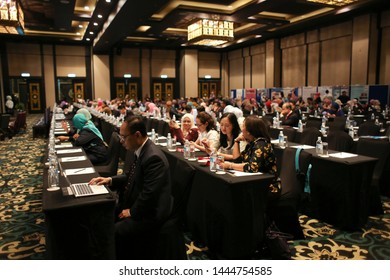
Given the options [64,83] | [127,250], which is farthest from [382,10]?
[64,83]

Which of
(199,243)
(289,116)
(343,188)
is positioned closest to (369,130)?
(289,116)

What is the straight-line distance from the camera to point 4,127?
1086cm

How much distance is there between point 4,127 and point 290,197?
10171 millimetres

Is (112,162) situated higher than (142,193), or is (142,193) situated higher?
(142,193)

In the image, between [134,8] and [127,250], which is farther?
[134,8]

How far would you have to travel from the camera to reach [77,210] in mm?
2311

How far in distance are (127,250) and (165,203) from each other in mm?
475

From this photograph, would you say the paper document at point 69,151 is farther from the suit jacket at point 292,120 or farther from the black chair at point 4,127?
the black chair at point 4,127

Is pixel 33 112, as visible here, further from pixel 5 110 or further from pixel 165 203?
pixel 165 203

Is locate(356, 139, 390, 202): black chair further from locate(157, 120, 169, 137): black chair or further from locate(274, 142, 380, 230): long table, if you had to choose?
locate(157, 120, 169, 137): black chair

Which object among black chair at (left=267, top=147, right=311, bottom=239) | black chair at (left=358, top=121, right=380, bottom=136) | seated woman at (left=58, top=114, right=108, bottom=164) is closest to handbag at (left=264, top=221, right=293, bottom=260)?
black chair at (left=267, top=147, right=311, bottom=239)

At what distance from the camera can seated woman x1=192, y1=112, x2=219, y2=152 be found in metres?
4.47

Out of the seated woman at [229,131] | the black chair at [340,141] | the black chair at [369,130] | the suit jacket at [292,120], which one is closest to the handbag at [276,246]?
the seated woman at [229,131]

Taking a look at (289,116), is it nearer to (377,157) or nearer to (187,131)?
(187,131)
